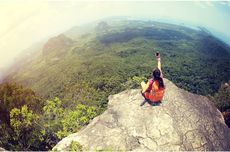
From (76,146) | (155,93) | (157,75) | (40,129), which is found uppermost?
(157,75)

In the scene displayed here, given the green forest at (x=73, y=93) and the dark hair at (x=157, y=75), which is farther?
the green forest at (x=73, y=93)

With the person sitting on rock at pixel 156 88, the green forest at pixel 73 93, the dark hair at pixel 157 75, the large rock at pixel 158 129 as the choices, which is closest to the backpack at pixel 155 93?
the person sitting on rock at pixel 156 88

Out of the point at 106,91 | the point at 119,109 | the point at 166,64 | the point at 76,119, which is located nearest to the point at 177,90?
the point at 119,109

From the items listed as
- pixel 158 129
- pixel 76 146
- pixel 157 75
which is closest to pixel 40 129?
pixel 76 146

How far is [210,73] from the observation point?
187750 mm

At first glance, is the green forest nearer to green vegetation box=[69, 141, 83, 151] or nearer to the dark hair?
green vegetation box=[69, 141, 83, 151]

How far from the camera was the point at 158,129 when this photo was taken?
17.2 m

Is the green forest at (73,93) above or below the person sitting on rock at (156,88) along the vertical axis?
below

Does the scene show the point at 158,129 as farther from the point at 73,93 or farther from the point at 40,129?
the point at 73,93

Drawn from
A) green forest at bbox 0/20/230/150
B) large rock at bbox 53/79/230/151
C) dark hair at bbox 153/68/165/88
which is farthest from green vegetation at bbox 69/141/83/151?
green forest at bbox 0/20/230/150

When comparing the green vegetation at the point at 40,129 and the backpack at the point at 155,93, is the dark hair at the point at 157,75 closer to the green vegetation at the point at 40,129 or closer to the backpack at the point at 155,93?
the backpack at the point at 155,93

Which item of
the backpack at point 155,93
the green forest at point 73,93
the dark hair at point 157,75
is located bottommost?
the green forest at point 73,93

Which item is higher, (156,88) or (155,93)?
(156,88)

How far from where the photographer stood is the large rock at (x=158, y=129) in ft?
55.4
